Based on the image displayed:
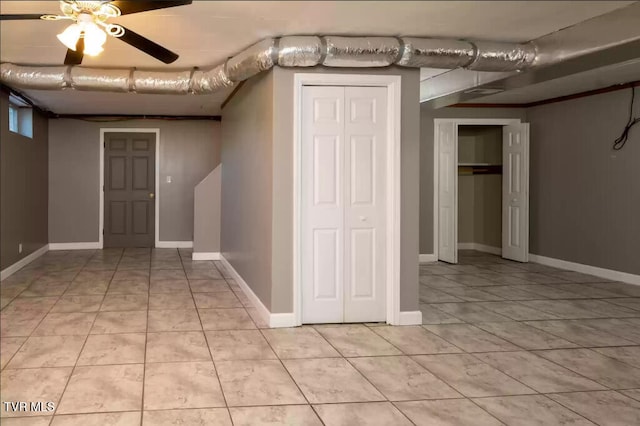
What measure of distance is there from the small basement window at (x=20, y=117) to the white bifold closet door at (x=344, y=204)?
463 cm

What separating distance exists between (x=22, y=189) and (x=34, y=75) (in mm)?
3095

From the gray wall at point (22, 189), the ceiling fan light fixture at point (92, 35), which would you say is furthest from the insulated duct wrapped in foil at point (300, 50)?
the gray wall at point (22, 189)

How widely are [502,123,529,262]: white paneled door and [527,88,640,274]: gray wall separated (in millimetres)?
205

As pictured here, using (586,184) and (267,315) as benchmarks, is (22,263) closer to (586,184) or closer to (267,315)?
(267,315)

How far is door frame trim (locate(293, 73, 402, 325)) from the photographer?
4.55m

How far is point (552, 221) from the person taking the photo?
8.06m

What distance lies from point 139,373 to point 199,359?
43cm

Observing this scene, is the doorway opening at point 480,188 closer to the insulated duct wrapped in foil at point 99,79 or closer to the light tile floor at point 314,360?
the light tile floor at point 314,360

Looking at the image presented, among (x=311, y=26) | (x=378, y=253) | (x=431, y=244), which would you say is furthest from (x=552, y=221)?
(x=311, y=26)

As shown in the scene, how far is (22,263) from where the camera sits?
25.0ft

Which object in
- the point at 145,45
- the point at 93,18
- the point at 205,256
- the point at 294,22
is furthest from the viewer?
the point at 205,256

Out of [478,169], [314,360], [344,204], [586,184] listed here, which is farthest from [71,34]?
[478,169]

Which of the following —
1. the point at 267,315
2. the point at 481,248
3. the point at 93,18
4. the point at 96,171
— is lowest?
the point at 267,315

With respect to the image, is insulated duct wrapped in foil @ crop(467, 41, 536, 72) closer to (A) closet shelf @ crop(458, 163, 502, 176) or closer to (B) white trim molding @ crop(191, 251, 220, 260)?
(A) closet shelf @ crop(458, 163, 502, 176)
